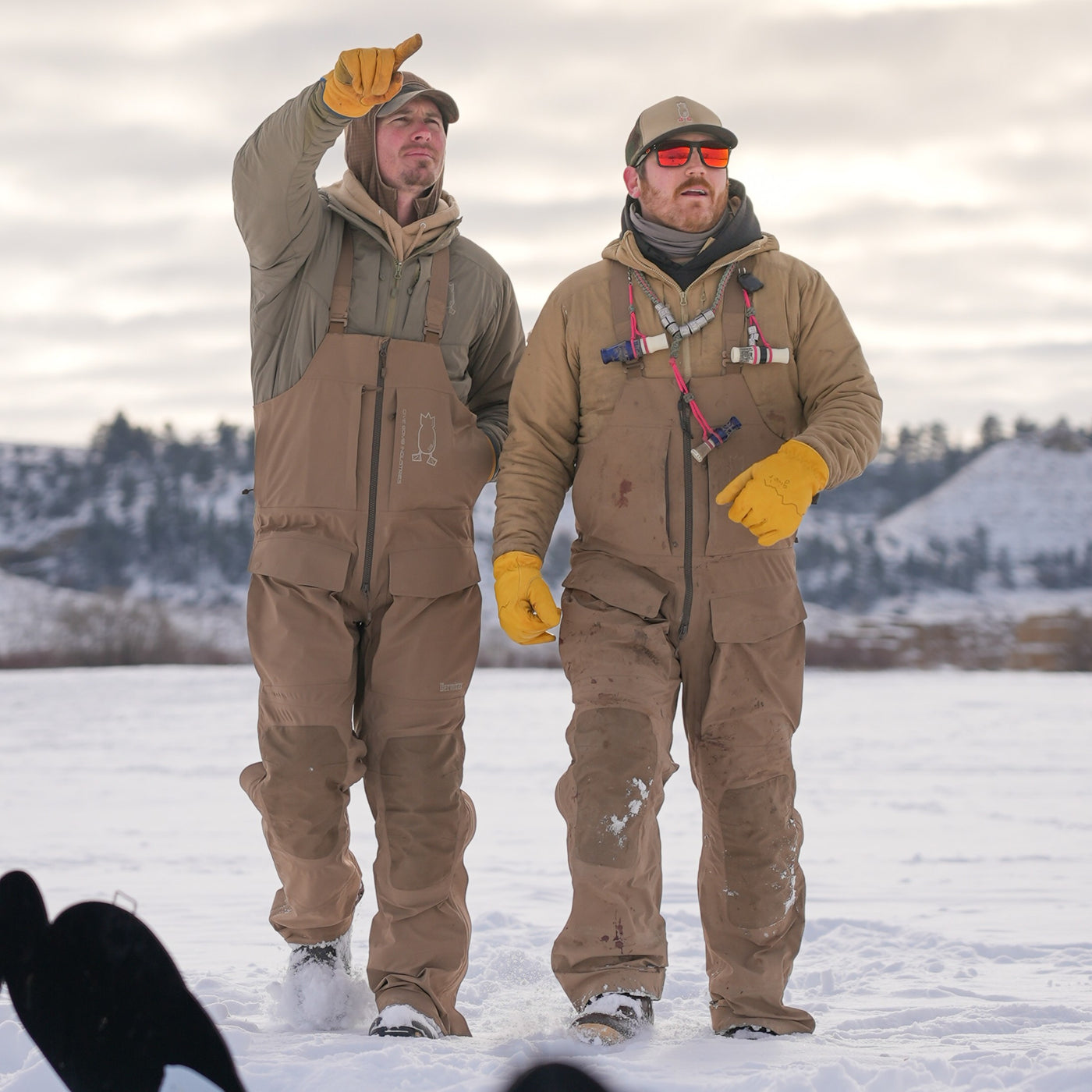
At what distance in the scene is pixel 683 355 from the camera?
3006 mm

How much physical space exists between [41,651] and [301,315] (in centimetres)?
2781

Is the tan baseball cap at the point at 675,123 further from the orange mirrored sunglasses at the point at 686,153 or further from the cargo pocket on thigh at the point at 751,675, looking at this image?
the cargo pocket on thigh at the point at 751,675

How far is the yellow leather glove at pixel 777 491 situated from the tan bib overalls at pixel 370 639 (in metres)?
0.78

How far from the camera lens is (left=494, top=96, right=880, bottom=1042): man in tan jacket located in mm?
2844

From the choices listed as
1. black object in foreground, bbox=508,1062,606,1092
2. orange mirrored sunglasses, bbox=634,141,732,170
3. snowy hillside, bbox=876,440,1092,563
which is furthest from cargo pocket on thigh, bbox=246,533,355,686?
snowy hillside, bbox=876,440,1092,563

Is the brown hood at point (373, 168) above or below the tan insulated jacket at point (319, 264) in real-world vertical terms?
above

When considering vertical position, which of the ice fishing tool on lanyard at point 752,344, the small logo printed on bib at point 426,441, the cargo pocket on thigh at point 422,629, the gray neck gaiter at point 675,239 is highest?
the gray neck gaiter at point 675,239

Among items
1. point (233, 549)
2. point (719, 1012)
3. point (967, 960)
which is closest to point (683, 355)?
point (719, 1012)

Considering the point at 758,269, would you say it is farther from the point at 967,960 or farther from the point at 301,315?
the point at 967,960

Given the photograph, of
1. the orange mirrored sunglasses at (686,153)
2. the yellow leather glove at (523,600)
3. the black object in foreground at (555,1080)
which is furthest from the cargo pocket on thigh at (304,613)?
the black object in foreground at (555,1080)

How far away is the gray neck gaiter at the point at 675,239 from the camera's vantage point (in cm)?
306

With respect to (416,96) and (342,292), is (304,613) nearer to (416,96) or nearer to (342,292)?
(342,292)

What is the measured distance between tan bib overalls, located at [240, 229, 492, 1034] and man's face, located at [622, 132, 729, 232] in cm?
60

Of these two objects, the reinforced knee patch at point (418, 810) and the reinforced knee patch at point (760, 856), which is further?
the reinforced knee patch at point (418, 810)
